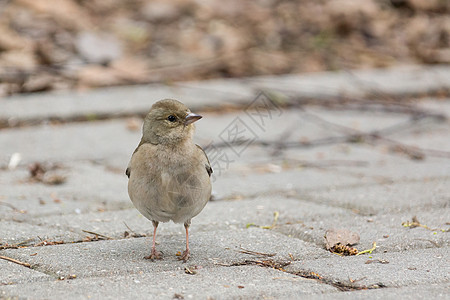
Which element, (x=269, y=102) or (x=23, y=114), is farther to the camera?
(x=269, y=102)

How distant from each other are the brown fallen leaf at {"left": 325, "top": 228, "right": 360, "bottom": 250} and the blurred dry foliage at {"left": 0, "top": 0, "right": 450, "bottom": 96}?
11.2 ft

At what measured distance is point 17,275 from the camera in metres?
2.71

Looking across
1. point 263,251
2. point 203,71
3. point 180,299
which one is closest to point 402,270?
point 263,251

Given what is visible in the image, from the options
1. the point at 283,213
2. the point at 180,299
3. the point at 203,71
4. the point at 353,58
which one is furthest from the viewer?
the point at 353,58

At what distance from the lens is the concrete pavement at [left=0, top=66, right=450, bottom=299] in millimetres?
2719

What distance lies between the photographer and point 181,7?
797 cm

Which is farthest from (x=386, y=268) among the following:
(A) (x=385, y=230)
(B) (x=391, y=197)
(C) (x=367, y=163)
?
(C) (x=367, y=163)

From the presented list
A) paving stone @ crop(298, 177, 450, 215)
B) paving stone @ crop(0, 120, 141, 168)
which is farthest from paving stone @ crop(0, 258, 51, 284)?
paving stone @ crop(0, 120, 141, 168)

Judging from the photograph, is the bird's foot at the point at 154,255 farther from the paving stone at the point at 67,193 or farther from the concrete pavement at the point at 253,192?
the paving stone at the point at 67,193

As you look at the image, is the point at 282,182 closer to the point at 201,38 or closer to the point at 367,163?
the point at 367,163

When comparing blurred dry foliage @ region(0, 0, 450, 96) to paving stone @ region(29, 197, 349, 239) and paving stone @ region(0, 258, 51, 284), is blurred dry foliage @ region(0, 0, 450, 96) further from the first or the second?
paving stone @ region(0, 258, 51, 284)

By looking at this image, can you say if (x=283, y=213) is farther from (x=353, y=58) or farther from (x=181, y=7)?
(x=181, y=7)

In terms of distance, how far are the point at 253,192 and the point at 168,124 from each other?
3.38 feet

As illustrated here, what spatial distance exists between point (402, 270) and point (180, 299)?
0.88m
